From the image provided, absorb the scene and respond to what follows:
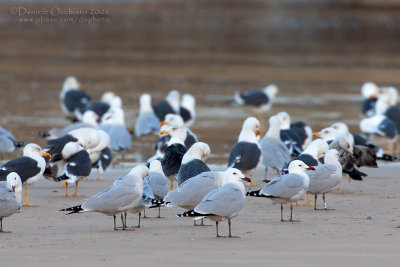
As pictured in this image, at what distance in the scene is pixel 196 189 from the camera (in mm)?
10234

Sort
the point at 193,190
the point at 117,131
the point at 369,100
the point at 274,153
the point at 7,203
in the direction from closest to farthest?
the point at 7,203 → the point at 193,190 → the point at 274,153 → the point at 117,131 → the point at 369,100

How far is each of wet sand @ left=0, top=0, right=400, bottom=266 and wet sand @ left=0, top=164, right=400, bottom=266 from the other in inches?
0.8

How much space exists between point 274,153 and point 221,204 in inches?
187

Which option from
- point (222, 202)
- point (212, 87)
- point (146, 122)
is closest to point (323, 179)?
point (222, 202)

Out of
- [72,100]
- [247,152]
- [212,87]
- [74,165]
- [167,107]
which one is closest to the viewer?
[74,165]

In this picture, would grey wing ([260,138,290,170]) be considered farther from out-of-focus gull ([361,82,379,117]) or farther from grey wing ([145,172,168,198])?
out-of-focus gull ([361,82,379,117])

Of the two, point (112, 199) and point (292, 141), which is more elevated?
point (292, 141)

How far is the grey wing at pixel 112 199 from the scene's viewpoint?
9.79m

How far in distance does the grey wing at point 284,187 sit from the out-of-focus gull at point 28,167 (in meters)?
3.03

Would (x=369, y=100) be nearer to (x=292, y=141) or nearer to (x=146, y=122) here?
→ (x=146, y=122)

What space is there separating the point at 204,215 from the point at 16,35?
110ft

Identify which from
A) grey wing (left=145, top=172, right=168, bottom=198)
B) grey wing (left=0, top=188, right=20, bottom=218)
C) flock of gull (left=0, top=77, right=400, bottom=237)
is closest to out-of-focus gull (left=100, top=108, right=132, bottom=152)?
flock of gull (left=0, top=77, right=400, bottom=237)

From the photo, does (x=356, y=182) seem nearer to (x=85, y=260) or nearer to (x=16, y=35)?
(x=85, y=260)

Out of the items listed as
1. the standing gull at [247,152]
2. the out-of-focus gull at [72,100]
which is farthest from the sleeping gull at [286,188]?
the out-of-focus gull at [72,100]
